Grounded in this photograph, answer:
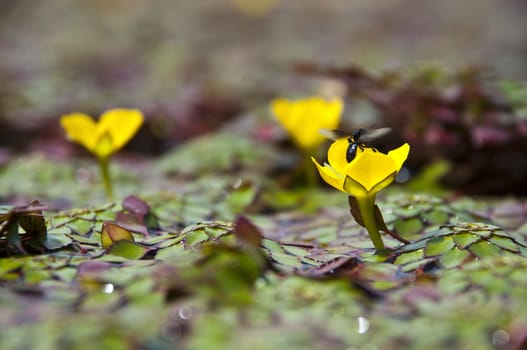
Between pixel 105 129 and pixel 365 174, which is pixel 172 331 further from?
pixel 105 129

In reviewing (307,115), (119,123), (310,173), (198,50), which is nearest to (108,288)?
Result: (119,123)

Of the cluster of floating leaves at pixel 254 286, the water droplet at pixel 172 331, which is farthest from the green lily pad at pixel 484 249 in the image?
the water droplet at pixel 172 331

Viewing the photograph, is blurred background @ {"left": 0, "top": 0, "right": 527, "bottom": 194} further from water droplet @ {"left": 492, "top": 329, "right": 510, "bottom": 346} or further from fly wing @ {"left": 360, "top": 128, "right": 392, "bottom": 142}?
water droplet @ {"left": 492, "top": 329, "right": 510, "bottom": 346}

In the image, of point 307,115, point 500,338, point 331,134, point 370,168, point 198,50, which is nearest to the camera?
point 500,338

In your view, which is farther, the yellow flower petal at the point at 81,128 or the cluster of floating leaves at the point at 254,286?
the yellow flower petal at the point at 81,128

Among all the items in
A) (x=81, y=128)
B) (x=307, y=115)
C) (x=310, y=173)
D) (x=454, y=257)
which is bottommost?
(x=310, y=173)

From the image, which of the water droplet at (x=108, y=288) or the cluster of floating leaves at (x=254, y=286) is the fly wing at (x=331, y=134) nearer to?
the cluster of floating leaves at (x=254, y=286)
